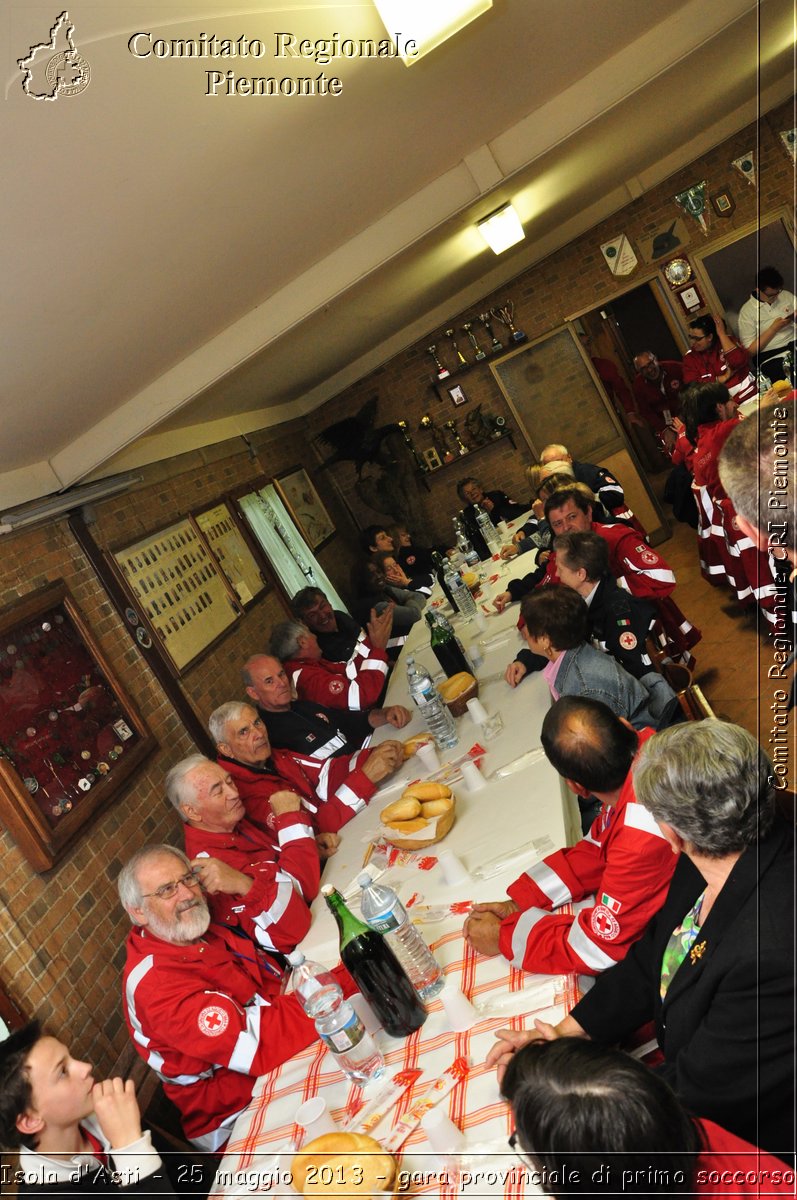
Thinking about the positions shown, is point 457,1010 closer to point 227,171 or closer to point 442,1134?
point 442,1134

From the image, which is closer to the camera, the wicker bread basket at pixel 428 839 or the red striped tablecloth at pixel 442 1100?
the red striped tablecloth at pixel 442 1100

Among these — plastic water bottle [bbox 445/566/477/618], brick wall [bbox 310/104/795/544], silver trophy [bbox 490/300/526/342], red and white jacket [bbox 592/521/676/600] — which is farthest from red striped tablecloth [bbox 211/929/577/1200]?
silver trophy [bbox 490/300/526/342]

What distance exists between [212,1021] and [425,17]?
264 centimetres

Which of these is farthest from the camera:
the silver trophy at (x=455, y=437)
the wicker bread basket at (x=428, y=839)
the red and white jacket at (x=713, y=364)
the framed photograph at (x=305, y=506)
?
the silver trophy at (x=455, y=437)

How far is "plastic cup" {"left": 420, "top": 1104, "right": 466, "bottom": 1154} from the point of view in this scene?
4.91 ft

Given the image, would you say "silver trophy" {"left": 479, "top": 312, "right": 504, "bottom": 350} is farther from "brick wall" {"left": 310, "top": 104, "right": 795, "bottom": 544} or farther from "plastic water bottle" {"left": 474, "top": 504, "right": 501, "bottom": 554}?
"plastic water bottle" {"left": 474, "top": 504, "right": 501, "bottom": 554}

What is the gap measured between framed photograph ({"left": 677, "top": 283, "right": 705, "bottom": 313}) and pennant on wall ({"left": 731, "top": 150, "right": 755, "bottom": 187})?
3.63 ft

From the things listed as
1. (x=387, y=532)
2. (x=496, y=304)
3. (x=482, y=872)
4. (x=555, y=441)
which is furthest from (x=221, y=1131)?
(x=496, y=304)

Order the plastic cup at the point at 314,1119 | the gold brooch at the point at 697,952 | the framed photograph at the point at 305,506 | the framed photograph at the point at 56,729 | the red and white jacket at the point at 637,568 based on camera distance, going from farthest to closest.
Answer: the framed photograph at the point at 305,506 < the red and white jacket at the point at 637,568 < the framed photograph at the point at 56,729 < the plastic cup at the point at 314,1119 < the gold brooch at the point at 697,952

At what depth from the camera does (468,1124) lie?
5.16 feet

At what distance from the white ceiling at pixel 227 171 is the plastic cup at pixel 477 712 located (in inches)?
73.0

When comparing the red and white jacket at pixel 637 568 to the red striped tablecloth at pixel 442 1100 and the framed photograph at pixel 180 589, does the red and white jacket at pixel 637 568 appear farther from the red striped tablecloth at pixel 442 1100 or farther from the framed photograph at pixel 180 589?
the framed photograph at pixel 180 589

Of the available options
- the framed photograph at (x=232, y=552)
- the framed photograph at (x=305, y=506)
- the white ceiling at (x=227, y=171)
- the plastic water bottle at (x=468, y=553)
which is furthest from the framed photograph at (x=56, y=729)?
the framed photograph at (x=305, y=506)

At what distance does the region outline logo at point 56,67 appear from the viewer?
1.56m
